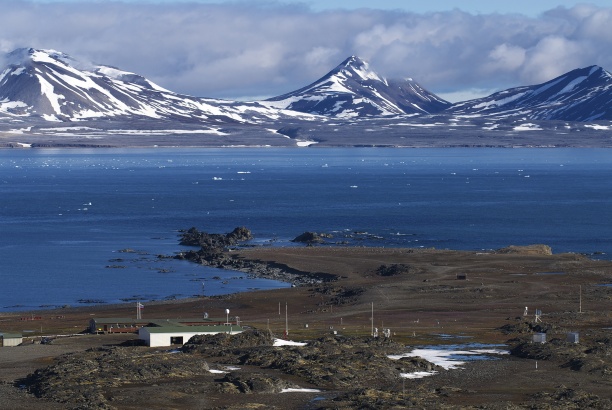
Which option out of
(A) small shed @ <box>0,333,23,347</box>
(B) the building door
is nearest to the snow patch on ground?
(B) the building door

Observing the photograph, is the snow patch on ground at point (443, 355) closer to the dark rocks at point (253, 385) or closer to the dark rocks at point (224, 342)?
the dark rocks at point (253, 385)

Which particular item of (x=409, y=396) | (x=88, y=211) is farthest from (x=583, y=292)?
(x=88, y=211)

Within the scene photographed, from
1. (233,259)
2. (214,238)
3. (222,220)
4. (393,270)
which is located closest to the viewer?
(393,270)

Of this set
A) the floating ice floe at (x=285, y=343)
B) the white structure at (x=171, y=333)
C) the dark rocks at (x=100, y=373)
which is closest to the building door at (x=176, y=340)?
the white structure at (x=171, y=333)

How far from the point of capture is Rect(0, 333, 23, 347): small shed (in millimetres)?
52594

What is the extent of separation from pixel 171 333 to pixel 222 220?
64719 mm

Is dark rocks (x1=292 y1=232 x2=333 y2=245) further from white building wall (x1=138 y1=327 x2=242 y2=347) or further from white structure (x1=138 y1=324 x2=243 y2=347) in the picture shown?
white building wall (x1=138 y1=327 x2=242 y2=347)

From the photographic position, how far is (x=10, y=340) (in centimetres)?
5272

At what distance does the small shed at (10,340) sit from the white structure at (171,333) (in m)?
5.26

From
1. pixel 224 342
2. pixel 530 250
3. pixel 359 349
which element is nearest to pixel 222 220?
pixel 530 250

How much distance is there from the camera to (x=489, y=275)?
76250 mm

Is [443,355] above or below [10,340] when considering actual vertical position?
below

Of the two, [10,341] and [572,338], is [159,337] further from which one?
[572,338]

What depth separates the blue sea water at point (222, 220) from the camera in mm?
77125
